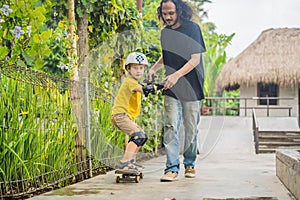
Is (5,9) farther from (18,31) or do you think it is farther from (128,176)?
(128,176)

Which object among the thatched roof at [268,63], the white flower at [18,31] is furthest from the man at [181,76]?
the thatched roof at [268,63]

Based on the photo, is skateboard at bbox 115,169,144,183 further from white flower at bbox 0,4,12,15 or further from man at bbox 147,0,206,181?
white flower at bbox 0,4,12,15

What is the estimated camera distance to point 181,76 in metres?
4.58

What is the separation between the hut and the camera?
70.8 ft

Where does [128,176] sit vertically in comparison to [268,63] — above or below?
below

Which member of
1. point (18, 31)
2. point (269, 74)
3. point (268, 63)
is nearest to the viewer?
point (18, 31)

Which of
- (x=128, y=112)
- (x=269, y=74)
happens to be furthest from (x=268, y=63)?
(x=128, y=112)

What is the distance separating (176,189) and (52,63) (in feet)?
53.0

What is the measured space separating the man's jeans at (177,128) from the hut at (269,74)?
1657 cm

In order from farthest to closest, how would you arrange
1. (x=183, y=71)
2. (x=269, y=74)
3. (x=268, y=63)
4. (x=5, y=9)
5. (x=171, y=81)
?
(x=268, y=63) < (x=269, y=74) < (x=183, y=71) < (x=171, y=81) < (x=5, y=9)

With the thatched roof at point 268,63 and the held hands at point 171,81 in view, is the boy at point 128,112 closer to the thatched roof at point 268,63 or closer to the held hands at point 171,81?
the held hands at point 171,81

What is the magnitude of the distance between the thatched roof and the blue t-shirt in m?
17.4

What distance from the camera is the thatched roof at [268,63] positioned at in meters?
21.6

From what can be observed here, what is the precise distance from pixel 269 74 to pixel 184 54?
17.7 meters
